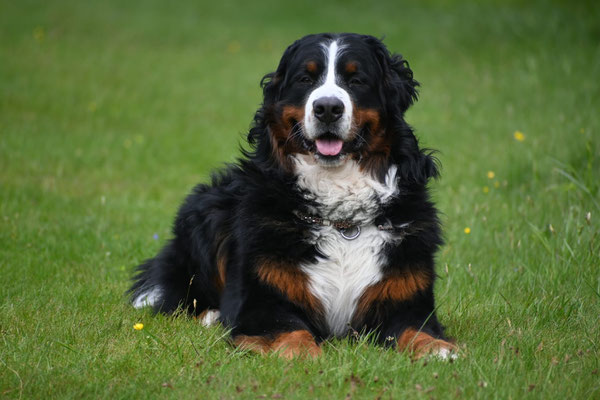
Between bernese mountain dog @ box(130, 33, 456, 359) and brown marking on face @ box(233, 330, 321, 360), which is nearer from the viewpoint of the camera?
brown marking on face @ box(233, 330, 321, 360)

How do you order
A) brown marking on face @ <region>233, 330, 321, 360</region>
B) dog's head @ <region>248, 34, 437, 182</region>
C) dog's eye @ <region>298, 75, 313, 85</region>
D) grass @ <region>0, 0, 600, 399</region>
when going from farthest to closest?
dog's eye @ <region>298, 75, 313, 85</region>
dog's head @ <region>248, 34, 437, 182</region>
brown marking on face @ <region>233, 330, 321, 360</region>
grass @ <region>0, 0, 600, 399</region>

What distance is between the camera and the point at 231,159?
9.20 meters

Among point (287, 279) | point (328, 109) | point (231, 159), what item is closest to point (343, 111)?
point (328, 109)

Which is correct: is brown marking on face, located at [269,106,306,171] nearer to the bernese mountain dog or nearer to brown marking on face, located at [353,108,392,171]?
the bernese mountain dog

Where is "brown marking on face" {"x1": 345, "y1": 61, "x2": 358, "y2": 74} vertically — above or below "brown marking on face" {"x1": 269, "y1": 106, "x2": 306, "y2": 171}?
above

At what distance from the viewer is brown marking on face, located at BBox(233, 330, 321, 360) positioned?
3.73m

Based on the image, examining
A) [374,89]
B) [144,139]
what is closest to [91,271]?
[374,89]

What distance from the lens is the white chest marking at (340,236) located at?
4.15 m

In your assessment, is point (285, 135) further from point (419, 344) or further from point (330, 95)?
point (419, 344)

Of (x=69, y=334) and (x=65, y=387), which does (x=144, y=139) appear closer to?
(x=69, y=334)

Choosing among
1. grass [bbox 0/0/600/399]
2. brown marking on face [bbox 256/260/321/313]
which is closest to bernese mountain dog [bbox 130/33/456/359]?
brown marking on face [bbox 256/260/321/313]

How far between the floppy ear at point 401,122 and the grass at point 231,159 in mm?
576

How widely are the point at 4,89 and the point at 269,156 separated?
8.92m

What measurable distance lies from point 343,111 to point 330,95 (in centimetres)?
11
